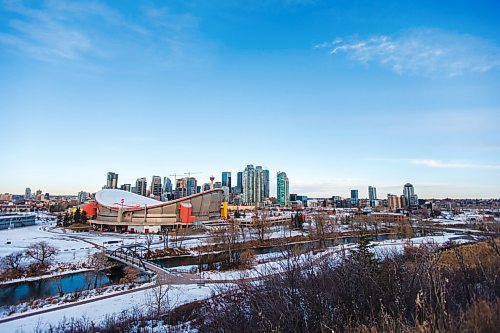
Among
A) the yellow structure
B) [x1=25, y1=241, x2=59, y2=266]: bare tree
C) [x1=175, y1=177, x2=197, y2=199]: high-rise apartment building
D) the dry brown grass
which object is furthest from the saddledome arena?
[x1=175, y1=177, x2=197, y2=199]: high-rise apartment building

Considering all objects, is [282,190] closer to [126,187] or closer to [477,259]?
[126,187]

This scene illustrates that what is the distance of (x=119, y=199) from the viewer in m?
71.6

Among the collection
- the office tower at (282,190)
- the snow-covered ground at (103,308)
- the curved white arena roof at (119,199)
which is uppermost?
the office tower at (282,190)

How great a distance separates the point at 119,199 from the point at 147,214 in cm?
1145

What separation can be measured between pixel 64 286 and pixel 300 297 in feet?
78.3

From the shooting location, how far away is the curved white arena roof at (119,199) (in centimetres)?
6744

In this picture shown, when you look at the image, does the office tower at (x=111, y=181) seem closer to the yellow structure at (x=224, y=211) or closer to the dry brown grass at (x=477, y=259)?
the yellow structure at (x=224, y=211)

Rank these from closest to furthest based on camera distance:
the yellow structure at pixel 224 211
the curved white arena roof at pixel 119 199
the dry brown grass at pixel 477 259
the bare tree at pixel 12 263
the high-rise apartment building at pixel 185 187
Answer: the dry brown grass at pixel 477 259, the bare tree at pixel 12 263, the curved white arena roof at pixel 119 199, the yellow structure at pixel 224 211, the high-rise apartment building at pixel 185 187

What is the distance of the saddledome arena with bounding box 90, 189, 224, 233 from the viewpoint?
6309 cm

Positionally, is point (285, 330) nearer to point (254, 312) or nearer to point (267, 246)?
point (254, 312)

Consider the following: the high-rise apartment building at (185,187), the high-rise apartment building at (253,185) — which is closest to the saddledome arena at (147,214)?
the high-rise apartment building at (185,187)

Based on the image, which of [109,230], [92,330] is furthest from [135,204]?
[92,330]

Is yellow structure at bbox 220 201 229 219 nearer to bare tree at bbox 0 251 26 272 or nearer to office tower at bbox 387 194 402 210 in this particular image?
bare tree at bbox 0 251 26 272

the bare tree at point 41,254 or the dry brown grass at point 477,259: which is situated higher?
the dry brown grass at point 477,259
